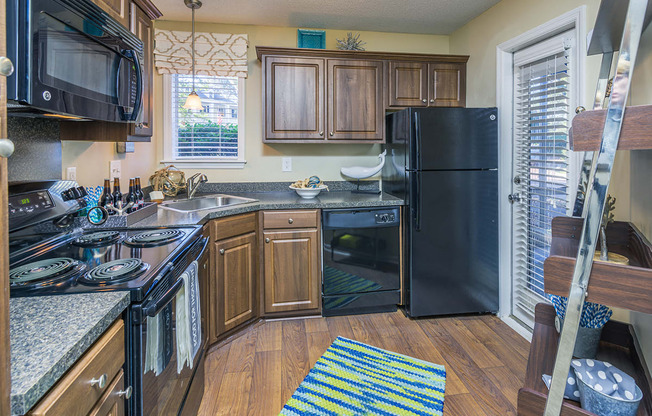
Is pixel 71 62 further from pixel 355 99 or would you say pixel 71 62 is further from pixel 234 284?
pixel 355 99

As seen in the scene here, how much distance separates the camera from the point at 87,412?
77cm

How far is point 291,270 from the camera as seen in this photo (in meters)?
2.66

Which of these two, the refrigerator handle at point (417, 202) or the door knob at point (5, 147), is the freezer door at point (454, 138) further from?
the door knob at point (5, 147)

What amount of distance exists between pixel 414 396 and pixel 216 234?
144 centimetres

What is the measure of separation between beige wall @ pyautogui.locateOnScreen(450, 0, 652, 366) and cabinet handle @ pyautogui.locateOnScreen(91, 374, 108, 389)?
155 cm

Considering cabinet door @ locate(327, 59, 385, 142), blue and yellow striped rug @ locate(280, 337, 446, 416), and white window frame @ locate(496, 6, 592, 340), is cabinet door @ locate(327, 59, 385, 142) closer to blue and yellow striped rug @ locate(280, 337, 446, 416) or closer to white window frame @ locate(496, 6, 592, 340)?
white window frame @ locate(496, 6, 592, 340)

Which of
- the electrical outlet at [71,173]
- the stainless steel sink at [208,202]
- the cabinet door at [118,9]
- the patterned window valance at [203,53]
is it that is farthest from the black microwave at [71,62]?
the patterned window valance at [203,53]

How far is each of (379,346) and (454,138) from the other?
1562mm

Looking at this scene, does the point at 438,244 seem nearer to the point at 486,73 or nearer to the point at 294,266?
the point at 294,266

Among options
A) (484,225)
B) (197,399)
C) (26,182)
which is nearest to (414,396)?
(197,399)

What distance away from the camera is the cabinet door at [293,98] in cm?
285

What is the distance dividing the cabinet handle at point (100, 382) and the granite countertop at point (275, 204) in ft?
3.61

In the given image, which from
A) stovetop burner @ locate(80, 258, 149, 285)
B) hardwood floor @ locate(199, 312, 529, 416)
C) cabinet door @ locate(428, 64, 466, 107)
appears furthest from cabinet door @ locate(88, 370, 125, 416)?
cabinet door @ locate(428, 64, 466, 107)

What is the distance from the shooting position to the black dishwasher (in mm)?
2695
